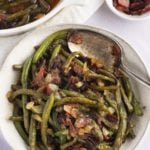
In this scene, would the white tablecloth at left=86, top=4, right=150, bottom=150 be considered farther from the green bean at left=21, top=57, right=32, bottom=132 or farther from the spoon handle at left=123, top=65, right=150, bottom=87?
the green bean at left=21, top=57, right=32, bottom=132

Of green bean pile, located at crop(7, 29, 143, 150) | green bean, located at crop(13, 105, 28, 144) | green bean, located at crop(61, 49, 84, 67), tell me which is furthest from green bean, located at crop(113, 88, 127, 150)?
green bean, located at crop(13, 105, 28, 144)

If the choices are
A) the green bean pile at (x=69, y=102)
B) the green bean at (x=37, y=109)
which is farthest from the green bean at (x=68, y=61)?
the green bean at (x=37, y=109)

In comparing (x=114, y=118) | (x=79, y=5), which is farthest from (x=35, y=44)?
(x=114, y=118)

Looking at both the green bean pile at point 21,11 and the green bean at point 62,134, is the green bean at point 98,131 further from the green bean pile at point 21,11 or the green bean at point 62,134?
the green bean pile at point 21,11

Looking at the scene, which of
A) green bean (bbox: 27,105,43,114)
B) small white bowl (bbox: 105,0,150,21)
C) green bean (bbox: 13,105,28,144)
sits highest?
small white bowl (bbox: 105,0,150,21)

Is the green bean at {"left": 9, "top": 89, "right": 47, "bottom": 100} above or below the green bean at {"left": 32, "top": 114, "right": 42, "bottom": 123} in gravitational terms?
above

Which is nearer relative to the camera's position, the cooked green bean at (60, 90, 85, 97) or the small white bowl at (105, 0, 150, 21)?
the cooked green bean at (60, 90, 85, 97)

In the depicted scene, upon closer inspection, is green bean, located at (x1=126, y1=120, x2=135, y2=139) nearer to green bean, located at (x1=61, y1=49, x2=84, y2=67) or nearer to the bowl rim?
green bean, located at (x1=61, y1=49, x2=84, y2=67)
